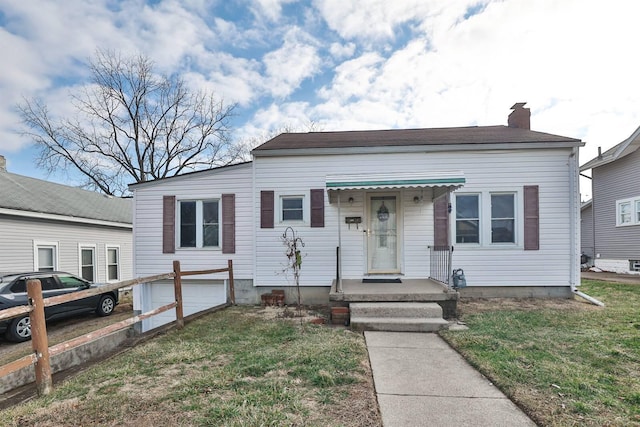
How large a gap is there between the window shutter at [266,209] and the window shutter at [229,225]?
758mm

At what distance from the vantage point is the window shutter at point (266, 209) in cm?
776

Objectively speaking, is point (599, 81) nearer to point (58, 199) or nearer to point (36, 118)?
point (58, 199)

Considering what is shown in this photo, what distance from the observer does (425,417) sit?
8.28 feet

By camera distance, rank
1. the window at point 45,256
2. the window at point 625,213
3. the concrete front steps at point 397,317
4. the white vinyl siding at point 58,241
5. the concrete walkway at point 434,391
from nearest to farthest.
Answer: the concrete walkway at point 434,391, the concrete front steps at point 397,317, the white vinyl siding at point 58,241, the window at point 45,256, the window at point 625,213

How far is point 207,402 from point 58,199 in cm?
1347

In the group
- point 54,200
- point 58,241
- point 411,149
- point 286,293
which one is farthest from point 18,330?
point 411,149

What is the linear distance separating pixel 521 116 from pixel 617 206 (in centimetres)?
838

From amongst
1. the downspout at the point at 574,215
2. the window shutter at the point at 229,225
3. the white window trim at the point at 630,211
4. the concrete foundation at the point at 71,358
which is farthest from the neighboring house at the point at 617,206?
the concrete foundation at the point at 71,358

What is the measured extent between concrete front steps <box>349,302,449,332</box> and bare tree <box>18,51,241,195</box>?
21083mm

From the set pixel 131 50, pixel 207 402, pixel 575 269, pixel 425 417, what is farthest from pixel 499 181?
pixel 131 50

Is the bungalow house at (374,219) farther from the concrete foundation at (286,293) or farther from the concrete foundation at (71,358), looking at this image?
the concrete foundation at (71,358)

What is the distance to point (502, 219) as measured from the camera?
7562 millimetres

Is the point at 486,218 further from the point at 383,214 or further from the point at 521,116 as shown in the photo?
the point at 521,116

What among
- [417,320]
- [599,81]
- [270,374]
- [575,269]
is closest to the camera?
[270,374]
